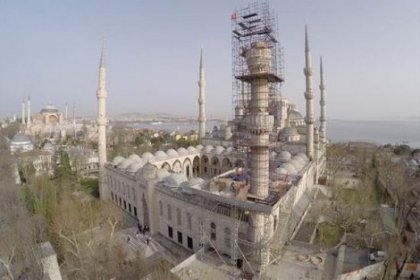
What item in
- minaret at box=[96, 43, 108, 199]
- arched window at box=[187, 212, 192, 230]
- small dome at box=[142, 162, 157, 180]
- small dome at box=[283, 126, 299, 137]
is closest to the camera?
arched window at box=[187, 212, 192, 230]

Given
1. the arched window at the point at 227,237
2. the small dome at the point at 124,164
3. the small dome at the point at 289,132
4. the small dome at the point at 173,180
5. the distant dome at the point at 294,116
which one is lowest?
the arched window at the point at 227,237

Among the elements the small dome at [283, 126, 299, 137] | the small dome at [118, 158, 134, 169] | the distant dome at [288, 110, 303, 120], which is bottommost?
the small dome at [118, 158, 134, 169]

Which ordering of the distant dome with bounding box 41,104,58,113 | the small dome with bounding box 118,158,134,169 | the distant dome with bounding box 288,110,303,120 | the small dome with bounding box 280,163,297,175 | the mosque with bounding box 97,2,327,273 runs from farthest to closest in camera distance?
the distant dome with bounding box 41,104,58,113, the distant dome with bounding box 288,110,303,120, the small dome with bounding box 118,158,134,169, the small dome with bounding box 280,163,297,175, the mosque with bounding box 97,2,327,273

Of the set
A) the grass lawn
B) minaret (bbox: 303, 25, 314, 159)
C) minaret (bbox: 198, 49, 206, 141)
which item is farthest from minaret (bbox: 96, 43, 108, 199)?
minaret (bbox: 303, 25, 314, 159)

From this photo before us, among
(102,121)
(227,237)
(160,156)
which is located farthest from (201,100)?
(227,237)

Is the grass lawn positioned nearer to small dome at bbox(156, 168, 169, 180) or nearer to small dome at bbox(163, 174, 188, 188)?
small dome at bbox(163, 174, 188, 188)

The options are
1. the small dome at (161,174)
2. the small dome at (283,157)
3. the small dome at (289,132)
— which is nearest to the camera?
the small dome at (161,174)

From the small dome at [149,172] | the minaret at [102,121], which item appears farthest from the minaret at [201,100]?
the small dome at [149,172]

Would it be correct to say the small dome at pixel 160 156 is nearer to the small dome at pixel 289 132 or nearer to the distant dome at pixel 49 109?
the small dome at pixel 289 132

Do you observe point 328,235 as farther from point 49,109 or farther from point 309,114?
point 49,109

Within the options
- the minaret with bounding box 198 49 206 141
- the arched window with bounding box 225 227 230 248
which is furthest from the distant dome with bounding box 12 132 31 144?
the arched window with bounding box 225 227 230 248

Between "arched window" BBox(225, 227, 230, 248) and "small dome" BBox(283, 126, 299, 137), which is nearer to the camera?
"arched window" BBox(225, 227, 230, 248)

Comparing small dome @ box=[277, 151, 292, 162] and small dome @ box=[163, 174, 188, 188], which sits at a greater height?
small dome @ box=[277, 151, 292, 162]

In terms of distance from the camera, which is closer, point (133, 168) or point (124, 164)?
point (133, 168)
